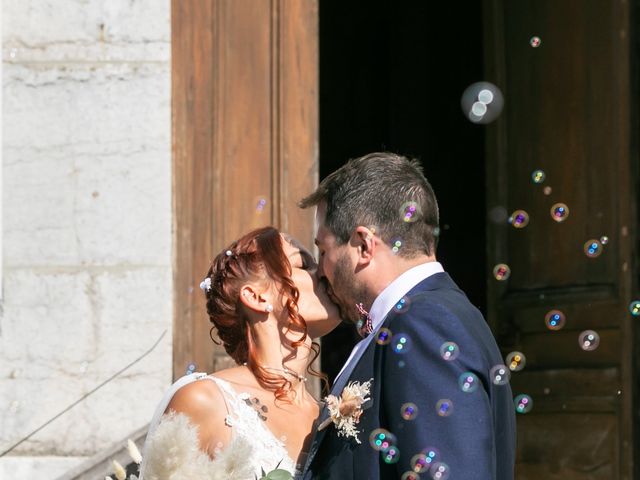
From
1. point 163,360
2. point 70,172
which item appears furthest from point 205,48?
point 163,360

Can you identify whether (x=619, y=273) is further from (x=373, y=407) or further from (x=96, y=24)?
(x=373, y=407)

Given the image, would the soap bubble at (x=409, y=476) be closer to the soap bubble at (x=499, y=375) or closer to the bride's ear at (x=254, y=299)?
the soap bubble at (x=499, y=375)

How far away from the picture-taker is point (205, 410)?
300 cm

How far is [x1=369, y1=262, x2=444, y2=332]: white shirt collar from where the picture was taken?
2637 mm

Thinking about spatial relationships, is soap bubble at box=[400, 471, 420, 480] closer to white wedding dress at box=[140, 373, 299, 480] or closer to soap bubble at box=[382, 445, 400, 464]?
soap bubble at box=[382, 445, 400, 464]

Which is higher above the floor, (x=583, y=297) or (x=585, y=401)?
(x=583, y=297)

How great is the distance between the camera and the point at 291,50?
463cm

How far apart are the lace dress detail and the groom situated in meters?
0.30

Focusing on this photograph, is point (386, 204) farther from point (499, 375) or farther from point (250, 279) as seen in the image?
point (250, 279)

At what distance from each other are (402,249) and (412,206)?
99mm

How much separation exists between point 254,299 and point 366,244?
0.60 meters

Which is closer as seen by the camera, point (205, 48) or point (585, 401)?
point (205, 48)

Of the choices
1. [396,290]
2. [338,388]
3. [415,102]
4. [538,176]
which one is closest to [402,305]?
[396,290]

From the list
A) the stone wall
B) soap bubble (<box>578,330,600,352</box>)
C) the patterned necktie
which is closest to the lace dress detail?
the patterned necktie
